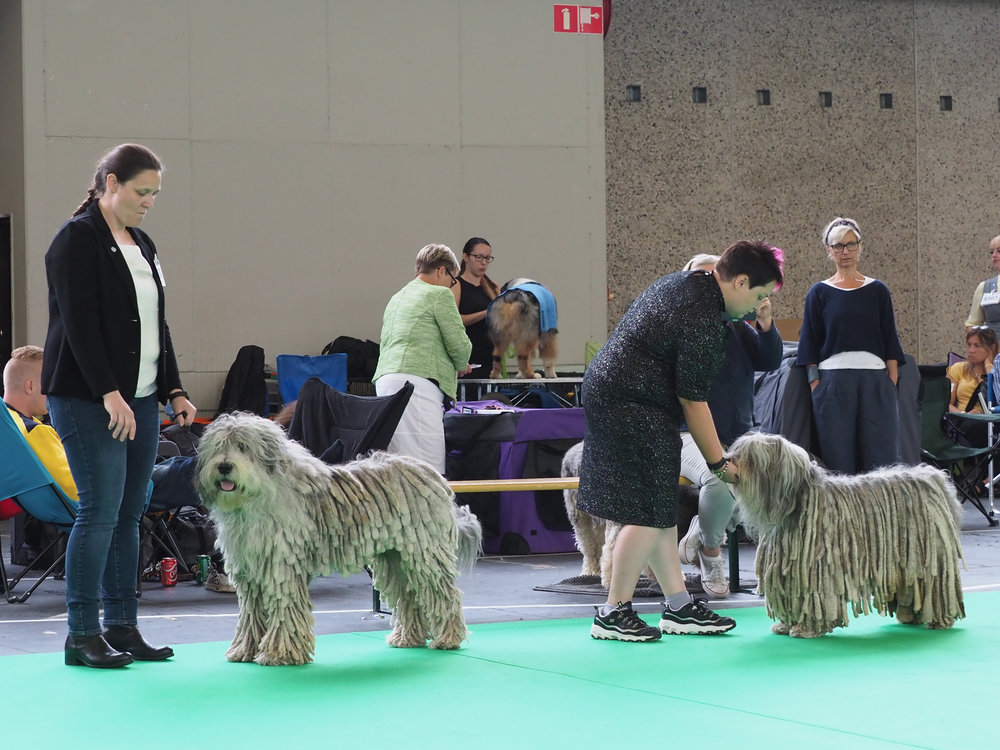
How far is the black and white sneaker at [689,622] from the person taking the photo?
14.4 feet

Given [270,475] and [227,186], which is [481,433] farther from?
[227,186]

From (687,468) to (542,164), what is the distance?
5.30 m

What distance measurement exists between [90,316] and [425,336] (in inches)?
107

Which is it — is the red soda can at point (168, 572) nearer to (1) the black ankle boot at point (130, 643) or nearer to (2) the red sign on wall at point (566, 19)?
(1) the black ankle boot at point (130, 643)

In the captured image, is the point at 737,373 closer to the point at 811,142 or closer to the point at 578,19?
the point at 578,19

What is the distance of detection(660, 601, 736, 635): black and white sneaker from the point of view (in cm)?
438

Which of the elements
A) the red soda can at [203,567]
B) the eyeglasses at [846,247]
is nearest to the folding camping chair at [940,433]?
the eyeglasses at [846,247]

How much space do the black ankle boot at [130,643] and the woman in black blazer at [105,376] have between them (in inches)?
1.3

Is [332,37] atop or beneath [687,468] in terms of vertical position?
atop

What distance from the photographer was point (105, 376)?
145 inches

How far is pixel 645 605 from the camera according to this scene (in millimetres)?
5164

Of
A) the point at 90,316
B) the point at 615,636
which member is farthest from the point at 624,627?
the point at 90,316

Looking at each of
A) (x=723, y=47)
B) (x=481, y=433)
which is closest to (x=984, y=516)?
(x=481, y=433)

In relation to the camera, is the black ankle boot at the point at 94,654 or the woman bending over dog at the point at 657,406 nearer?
the black ankle boot at the point at 94,654
